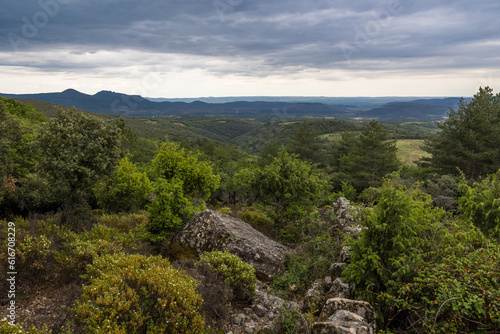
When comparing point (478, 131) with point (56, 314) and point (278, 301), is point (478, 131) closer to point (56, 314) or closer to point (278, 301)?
point (278, 301)

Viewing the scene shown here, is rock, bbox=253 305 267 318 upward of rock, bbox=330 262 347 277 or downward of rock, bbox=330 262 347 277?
downward

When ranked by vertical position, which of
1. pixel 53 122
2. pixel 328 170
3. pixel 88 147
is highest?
pixel 53 122

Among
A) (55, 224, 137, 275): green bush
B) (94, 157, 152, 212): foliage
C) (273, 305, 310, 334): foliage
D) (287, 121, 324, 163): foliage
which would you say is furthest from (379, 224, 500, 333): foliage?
(287, 121, 324, 163): foliage

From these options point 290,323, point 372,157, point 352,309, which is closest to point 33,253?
point 290,323

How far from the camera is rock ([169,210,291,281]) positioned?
10602mm

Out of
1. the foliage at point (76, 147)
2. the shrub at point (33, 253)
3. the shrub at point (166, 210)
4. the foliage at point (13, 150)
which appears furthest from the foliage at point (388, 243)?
the foliage at point (13, 150)

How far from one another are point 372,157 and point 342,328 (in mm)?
34652

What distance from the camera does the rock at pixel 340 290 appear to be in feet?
23.7

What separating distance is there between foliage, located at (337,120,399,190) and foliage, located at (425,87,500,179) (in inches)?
224

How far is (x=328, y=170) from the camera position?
1612 inches

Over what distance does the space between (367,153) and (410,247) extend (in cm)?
3210

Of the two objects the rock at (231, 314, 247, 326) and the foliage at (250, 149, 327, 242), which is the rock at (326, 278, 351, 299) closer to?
the rock at (231, 314, 247, 326)

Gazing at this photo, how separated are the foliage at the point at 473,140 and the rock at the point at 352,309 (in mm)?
28435

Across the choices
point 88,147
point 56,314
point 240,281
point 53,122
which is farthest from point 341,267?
point 53,122
